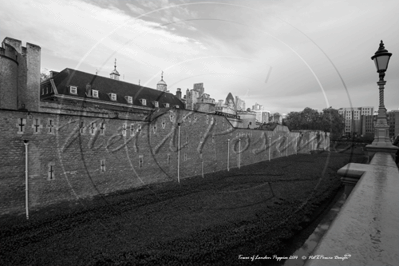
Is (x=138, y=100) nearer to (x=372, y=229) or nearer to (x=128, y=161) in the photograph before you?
(x=128, y=161)

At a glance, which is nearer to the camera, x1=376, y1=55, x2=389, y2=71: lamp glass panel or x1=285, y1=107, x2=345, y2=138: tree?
x1=376, y1=55, x2=389, y2=71: lamp glass panel

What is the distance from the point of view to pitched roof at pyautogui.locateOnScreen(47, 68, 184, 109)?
80.9ft

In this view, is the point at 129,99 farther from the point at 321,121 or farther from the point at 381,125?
the point at 321,121

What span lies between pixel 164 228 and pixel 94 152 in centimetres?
755

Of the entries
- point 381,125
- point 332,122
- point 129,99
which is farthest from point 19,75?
point 332,122

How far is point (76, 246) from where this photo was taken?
7.96 metres

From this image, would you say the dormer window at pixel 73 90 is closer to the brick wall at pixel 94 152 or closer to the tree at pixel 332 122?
the brick wall at pixel 94 152

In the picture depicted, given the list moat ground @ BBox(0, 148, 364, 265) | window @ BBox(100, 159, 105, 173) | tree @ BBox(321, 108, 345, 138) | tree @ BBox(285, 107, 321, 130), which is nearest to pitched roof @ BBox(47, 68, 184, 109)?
window @ BBox(100, 159, 105, 173)

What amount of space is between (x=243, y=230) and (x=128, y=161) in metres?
10.1

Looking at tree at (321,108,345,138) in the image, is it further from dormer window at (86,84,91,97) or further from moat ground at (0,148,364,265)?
dormer window at (86,84,91,97)

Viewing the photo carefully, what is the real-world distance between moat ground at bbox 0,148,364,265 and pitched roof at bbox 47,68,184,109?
1792 centimetres

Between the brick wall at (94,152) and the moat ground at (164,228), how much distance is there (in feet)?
3.96

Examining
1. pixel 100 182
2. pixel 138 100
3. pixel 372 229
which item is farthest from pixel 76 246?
pixel 138 100

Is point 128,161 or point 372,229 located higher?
point 372,229
